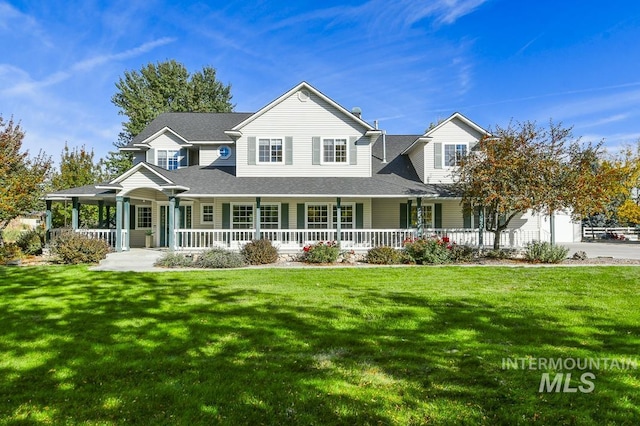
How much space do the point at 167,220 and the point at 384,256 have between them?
12.4m

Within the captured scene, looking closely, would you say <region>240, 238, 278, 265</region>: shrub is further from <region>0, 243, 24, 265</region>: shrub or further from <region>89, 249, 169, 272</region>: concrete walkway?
<region>0, 243, 24, 265</region>: shrub

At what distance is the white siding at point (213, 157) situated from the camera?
20.8 m

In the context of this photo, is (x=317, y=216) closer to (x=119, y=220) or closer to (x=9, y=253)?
Answer: (x=119, y=220)

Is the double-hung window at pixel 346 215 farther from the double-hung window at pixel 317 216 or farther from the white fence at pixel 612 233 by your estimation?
the white fence at pixel 612 233

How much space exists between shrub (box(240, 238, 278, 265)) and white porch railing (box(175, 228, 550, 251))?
5.15 ft

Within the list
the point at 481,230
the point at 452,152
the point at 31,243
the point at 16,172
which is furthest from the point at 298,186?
the point at 16,172

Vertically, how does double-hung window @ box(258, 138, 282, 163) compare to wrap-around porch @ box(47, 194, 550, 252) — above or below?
above

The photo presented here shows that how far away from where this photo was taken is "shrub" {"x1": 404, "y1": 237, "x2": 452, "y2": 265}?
14.9 meters

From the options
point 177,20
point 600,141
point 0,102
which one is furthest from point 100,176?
→ point 600,141

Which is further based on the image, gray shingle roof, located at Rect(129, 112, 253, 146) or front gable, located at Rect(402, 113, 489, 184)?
gray shingle roof, located at Rect(129, 112, 253, 146)

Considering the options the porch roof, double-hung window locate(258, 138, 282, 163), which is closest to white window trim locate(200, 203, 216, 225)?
the porch roof

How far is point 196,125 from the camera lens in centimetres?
2256

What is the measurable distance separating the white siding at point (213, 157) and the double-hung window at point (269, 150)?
2698mm

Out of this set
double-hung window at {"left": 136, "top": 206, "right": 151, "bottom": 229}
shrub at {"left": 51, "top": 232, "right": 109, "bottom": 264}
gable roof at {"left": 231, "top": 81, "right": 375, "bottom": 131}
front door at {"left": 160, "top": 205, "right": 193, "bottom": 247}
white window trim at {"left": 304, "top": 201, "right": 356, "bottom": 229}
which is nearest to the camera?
shrub at {"left": 51, "top": 232, "right": 109, "bottom": 264}
